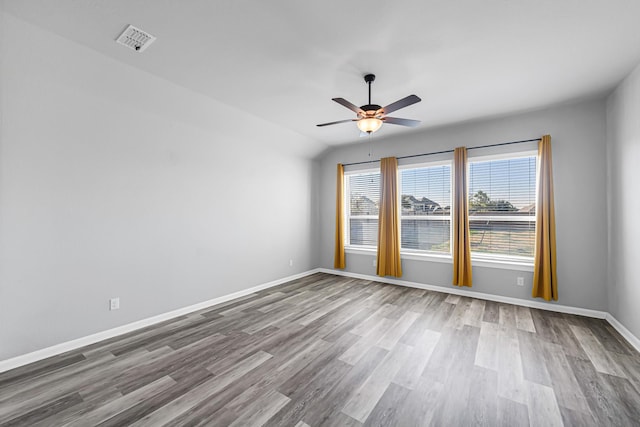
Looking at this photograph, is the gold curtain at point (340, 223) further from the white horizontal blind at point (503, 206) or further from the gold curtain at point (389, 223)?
the white horizontal blind at point (503, 206)

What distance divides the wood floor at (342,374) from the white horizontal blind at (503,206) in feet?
3.59

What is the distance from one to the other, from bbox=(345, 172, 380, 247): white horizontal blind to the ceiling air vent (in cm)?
429

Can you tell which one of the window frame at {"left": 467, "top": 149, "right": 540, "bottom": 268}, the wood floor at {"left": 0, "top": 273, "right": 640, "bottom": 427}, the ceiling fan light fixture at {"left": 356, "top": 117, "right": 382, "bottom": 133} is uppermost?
the ceiling fan light fixture at {"left": 356, "top": 117, "right": 382, "bottom": 133}

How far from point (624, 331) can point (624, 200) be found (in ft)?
4.80

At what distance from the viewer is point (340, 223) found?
5746 millimetres

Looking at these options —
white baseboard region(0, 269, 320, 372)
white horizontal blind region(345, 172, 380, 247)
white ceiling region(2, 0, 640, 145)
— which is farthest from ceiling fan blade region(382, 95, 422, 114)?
white baseboard region(0, 269, 320, 372)

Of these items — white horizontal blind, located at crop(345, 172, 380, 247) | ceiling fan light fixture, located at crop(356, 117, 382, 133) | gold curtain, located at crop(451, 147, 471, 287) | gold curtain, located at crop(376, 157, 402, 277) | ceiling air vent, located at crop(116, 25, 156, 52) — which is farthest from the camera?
white horizontal blind, located at crop(345, 172, 380, 247)

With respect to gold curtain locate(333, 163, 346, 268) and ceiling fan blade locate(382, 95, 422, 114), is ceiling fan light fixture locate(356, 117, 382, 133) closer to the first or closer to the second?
ceiling fan blade locate(382, 95, 422, 114)

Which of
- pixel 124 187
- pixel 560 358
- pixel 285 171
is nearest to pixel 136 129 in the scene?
pixel 124 187

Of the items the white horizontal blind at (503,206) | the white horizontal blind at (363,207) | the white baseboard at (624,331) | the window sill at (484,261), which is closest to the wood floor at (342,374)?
the white baseboard at (624,331)

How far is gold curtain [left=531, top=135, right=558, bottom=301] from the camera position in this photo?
359 cm

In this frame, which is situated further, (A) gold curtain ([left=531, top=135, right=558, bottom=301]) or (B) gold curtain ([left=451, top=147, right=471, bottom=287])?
(B) gold curtain ([left=451, top=147, right=471, bottom=287])

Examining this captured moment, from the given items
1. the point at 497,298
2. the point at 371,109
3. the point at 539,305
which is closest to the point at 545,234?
the point at 539,305

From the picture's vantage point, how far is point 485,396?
1.92 m
